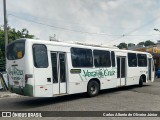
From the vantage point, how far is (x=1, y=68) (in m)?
20.1

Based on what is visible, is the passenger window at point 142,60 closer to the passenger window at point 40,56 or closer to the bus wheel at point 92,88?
the bus wheel at point 92,88

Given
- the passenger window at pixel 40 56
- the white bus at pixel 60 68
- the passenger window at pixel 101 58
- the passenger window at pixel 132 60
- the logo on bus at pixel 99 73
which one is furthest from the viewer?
the passenger window at pixel 132 60

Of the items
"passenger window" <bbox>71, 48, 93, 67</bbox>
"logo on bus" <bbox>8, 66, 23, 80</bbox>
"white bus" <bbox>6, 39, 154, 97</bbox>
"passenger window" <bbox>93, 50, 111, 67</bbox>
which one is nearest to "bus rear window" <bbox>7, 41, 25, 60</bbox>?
"white bus" <bbox>6, 39, 154, 97</bbox>

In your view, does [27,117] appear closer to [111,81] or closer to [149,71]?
[111,81]

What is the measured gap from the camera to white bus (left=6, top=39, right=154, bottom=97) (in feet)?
31.8

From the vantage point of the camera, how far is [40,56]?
10.0 metres

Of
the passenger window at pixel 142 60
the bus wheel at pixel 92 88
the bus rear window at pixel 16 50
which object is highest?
the bus rear window at pixel 16 50

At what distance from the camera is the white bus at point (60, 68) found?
9688 millimetres

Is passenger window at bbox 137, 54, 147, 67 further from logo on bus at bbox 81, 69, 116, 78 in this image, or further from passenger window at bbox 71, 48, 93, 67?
passenger window at bbox 71, 48, 93, 67

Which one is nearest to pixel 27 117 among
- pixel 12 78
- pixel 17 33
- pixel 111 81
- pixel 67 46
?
pixel 12 78

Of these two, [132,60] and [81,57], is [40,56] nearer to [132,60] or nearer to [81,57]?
[81,57]

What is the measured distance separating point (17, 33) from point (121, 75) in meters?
24.8

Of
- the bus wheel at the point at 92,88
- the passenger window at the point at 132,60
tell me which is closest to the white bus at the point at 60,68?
the bus wheel at the point at 92,88

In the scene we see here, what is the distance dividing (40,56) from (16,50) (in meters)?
1.24
